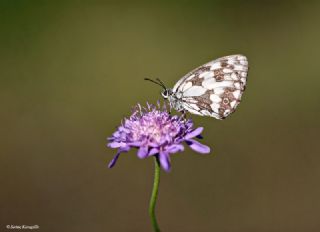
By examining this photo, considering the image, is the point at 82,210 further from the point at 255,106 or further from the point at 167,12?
the point at 167,12

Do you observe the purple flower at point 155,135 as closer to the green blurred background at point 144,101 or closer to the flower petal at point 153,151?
the flower petal at point 153,151

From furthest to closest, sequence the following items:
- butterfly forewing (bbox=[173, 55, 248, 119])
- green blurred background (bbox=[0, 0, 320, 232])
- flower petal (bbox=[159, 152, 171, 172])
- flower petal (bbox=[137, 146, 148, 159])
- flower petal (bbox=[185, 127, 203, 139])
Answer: green blurred background (bbox=[0, 0, 320, 232]) → butterfly forewing (bbox=[173, 55, 248, 119]) → flower petal (bbox=[185, 127, 203, 139]) → flower petal (bbox=[137, 146, 148, 159]) → flower petal (bbox=[159, 152, 171, 172])

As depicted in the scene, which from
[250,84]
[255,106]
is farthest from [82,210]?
[250,84]

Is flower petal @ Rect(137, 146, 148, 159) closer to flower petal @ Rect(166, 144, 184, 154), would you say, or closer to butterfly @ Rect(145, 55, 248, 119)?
flower petal @ Rect(166, 144, 184, 154)

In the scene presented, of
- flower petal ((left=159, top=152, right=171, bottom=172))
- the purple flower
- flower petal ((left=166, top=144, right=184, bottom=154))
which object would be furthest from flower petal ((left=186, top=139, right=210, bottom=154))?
flower petal ((left=159, top=152, right=171, bottom=172))

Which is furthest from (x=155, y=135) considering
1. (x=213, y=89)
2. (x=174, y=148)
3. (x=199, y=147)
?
(x=213, y=89)

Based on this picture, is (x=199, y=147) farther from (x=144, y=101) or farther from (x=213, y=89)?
(x=144, y=101)
